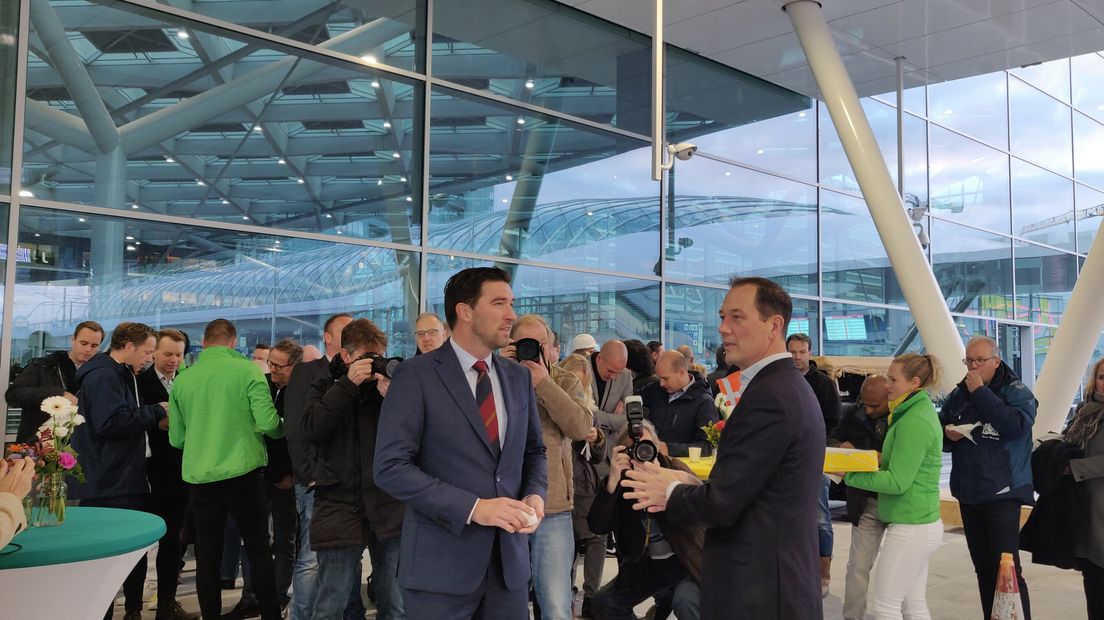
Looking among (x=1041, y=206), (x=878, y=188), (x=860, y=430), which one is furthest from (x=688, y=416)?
(x=1041, y=206)

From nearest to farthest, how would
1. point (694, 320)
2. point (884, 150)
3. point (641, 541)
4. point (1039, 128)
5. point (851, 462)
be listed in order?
1. point (641, 541)
2. point (851, 462)
3. point (694, 320)
4. point (884, 150)
5. point (1039, 128)

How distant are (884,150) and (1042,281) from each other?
17.7 ft

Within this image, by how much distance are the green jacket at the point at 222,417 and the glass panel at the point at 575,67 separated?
14.6 feet

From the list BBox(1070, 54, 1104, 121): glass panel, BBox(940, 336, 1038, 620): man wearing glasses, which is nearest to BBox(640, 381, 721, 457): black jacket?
BBox(940, 336, 1038, 620): man wearing glasses

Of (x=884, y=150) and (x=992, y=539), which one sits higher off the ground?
(x=884, y=150)

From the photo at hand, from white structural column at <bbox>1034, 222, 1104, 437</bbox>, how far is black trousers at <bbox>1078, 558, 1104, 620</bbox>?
4.77 meters

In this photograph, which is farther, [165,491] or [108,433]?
[165,491]

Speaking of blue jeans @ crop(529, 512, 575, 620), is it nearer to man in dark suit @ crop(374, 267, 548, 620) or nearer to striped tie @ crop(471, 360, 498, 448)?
man in dark suit @ crop(374, 267, 548, 620)

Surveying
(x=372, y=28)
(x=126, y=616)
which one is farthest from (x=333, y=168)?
(x=126, y=616)

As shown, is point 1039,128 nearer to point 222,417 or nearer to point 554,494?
point 554,494

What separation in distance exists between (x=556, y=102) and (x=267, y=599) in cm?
618

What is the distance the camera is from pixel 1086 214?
17578 mm

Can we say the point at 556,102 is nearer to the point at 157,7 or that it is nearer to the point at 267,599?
the point at 157,7

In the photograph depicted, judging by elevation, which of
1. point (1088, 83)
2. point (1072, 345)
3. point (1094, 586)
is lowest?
point (1094, 586)
